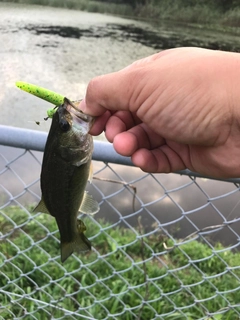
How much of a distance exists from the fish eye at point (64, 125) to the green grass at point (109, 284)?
2.68 feet

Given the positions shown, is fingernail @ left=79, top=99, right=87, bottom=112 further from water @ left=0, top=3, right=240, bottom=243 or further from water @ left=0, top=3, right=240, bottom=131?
water @ left=0, top=3, right=240, bottom=131

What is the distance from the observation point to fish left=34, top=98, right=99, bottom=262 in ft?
3.65

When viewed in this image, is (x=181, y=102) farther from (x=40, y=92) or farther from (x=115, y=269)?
(x=115, y=269)

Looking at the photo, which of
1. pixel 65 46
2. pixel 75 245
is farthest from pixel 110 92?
pixel 65 46

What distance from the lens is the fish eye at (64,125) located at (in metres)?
1.09

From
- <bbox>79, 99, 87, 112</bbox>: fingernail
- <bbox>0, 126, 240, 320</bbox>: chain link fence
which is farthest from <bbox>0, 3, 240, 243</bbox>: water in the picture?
<bbox>79, 99, 87, 112</bbox>: fingernail

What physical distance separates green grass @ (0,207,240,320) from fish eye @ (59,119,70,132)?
82 centimetres

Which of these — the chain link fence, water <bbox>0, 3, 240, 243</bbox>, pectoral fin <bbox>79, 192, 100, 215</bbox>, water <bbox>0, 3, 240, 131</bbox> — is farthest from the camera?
water <bbox>0, 3, 240, 131</bbox>

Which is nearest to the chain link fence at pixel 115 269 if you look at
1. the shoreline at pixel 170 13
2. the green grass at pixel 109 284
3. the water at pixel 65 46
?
the green grass at pixel 109 284

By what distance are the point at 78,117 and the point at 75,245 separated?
476mm

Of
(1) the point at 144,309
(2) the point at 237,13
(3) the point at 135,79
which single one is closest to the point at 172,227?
(1) the point at 144,309

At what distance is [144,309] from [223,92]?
1465 millimetres

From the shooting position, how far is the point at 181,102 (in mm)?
1141

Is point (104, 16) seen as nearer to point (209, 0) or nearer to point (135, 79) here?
point (209, 0)
